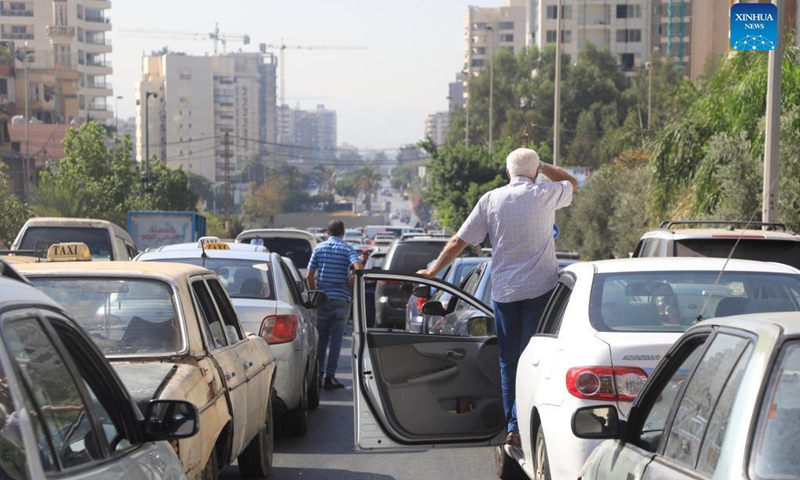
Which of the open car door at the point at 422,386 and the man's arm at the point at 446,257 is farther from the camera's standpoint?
the man's arm at the point at 446,257

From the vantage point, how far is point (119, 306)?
23.3 feet

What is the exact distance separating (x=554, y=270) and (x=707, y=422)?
466 cm

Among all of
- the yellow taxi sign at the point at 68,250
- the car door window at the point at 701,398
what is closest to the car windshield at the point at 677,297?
the car door window at the point at 701,398

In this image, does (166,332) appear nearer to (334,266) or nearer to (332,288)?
(332,288)

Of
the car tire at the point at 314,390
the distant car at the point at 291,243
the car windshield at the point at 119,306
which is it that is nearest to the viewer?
the car windshield at the point at 119,306

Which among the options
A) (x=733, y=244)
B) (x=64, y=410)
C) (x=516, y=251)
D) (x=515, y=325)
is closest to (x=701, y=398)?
(x=64, y=410)

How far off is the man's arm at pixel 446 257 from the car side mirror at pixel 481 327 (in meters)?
0.65

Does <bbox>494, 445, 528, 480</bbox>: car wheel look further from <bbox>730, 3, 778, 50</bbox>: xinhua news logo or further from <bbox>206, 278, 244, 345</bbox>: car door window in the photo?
<bbox>730, 3, 778, 50</bbox>: xinhua news logo

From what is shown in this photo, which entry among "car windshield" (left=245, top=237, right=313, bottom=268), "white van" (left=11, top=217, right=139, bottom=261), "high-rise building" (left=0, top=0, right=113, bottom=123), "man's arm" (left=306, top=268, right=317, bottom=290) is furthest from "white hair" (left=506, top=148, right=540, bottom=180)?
"high-rise building" (left=0, top=0, right=113, bottom=123)

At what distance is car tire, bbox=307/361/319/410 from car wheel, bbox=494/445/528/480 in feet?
11.5

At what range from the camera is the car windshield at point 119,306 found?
7039 millimetres

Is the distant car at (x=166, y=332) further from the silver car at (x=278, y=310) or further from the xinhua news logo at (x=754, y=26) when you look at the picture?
the xinhua news logo at (x=754, y=26)

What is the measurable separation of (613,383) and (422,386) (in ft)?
7.28

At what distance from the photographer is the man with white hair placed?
835cm
